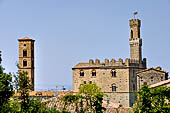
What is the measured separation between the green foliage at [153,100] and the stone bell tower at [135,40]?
31997 millimetres

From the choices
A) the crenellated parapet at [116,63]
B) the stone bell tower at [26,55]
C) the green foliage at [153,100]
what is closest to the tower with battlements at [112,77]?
the crenellated parapet at [116,63]

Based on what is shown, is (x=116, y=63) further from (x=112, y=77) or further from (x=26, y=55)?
(x=26, y=55)

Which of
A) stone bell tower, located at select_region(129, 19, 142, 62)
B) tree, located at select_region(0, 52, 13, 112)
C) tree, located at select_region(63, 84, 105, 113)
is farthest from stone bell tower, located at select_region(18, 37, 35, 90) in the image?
tree, located at select_region(0, 52, 13, 112)

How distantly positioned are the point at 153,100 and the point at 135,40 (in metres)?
34.5

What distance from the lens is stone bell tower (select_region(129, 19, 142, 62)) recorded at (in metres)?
59.6

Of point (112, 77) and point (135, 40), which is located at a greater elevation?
point (135, 40)

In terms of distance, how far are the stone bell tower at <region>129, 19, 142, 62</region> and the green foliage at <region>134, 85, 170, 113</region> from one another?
3200cm

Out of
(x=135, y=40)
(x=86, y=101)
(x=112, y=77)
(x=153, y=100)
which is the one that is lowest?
(x=86, y=101)

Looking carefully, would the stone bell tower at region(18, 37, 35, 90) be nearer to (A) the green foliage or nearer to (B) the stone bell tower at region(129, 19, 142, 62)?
(B) the stone bell tower at region(129, 19, 142, 62)

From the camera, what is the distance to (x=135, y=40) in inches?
2375

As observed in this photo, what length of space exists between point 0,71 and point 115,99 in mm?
28784

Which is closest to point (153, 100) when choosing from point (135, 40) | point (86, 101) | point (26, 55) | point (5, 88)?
point (86, 101)

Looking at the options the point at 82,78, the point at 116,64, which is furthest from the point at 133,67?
the point at 82,78

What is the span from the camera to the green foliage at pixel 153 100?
25.4m
